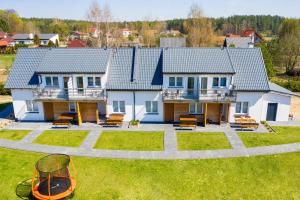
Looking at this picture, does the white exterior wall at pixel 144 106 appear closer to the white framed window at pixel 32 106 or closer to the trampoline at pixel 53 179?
the white framed window at pixel 32 106

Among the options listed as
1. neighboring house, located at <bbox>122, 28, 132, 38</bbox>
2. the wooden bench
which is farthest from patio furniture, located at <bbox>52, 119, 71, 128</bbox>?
neighboring house, located at <bbox>122, 28, 132, 38</bbox>

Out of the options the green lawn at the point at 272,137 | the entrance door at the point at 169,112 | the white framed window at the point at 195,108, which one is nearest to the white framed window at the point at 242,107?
the green lawn at the point at 272,137

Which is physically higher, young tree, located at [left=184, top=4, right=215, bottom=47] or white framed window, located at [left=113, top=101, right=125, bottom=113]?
young tree, located at [left=184, top=4, right=215, bottom=47]

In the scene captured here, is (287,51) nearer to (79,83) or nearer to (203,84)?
(203,84)

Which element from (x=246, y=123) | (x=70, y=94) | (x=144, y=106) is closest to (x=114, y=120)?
(x=144, y=106)

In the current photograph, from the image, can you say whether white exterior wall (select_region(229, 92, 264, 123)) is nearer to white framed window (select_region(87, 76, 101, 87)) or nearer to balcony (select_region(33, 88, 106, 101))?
balcony (select_region(33, 88, 106, 101))

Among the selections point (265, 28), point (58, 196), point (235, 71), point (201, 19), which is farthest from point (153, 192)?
point (265, 28)

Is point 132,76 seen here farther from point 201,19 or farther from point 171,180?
point 201,19
